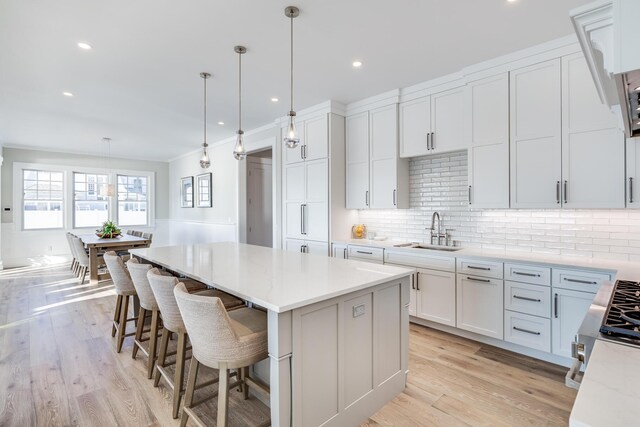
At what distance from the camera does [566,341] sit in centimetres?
261

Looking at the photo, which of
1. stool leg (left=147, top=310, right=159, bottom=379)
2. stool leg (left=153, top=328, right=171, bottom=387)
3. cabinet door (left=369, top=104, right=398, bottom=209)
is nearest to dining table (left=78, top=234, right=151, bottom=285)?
stool leg (left=147, top=310, right=159, bottom=379)

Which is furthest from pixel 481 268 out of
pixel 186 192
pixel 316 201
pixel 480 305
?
pixel 186 192

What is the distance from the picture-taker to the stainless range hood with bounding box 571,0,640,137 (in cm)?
87

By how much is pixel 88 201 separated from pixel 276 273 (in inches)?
320

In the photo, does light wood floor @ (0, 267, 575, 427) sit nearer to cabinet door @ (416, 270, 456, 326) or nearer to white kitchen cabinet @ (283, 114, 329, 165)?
cabinet door @ (416, 270, 456, 326)

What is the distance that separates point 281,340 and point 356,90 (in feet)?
10.8

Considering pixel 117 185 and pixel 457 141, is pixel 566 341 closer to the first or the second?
A: pixel 457 141

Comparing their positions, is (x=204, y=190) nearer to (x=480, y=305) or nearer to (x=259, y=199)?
(x=259, y=199)

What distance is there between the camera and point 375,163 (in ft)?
13.8

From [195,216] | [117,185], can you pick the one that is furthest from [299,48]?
[117,185]

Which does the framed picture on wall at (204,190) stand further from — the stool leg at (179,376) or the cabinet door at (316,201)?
the stool leg at (179,376)

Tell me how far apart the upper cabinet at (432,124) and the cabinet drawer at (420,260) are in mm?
1190

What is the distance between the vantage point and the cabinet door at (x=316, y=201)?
4.43m

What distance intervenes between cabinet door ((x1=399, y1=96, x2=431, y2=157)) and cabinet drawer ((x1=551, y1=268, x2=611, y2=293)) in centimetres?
178
